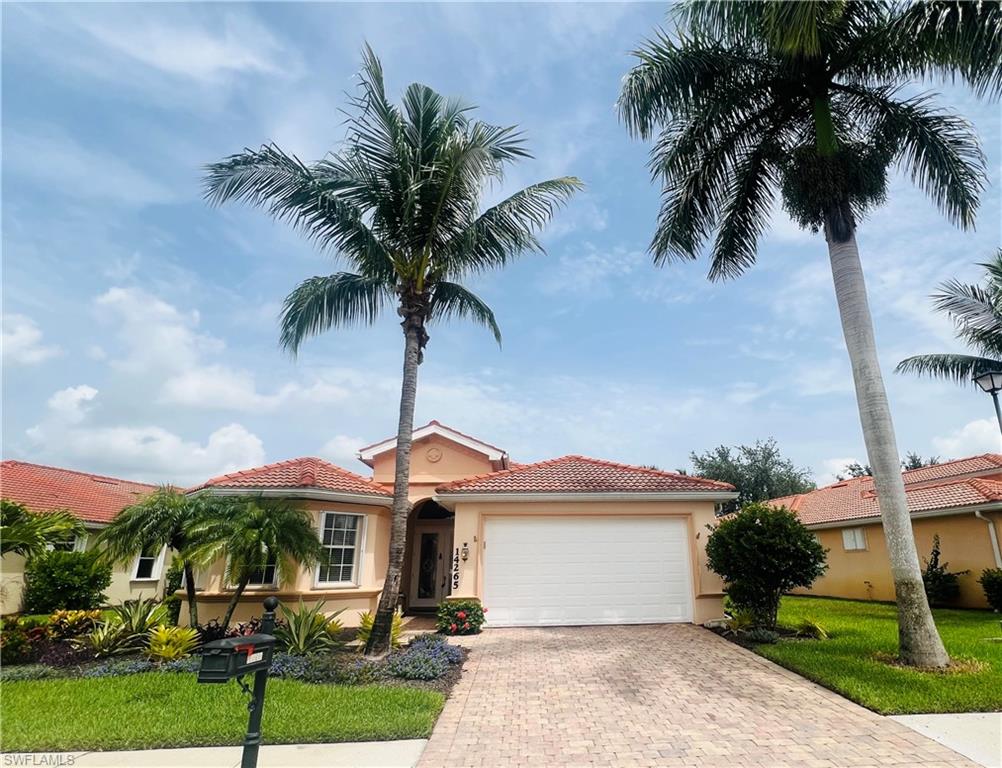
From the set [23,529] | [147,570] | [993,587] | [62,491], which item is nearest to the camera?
[23,529]

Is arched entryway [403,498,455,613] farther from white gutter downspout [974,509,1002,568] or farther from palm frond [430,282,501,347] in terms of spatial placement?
white gutter downspout [974,509,1002,568]

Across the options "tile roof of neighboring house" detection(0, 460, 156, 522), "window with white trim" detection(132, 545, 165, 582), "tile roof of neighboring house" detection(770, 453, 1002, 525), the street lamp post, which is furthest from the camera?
"window with white trim" detection(132, 545, 165, 582)

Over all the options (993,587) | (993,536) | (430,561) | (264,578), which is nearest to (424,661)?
(264,578)

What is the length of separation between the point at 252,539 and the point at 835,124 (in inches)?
560

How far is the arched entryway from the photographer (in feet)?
59.4

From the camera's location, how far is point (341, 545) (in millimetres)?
13148

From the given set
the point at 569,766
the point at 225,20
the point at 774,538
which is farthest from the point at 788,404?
the point at 225,20

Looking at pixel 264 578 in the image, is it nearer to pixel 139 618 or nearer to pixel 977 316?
pixel 139 618

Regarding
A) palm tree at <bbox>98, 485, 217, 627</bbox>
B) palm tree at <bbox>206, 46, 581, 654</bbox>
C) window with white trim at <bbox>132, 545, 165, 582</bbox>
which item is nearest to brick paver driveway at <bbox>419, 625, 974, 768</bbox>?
palm tree at <bbox>206, 46, 581, 654</bbox>

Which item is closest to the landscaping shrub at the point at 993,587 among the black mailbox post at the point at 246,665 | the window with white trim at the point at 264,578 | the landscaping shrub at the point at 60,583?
the black mailbox post at the point at 246,665

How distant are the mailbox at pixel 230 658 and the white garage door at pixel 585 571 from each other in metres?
9.58

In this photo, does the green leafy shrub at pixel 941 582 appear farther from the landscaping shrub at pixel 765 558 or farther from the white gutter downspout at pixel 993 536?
the landscaping shrub at pixel 765 558

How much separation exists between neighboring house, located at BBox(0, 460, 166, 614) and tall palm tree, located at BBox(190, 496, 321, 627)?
8200 mm

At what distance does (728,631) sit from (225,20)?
15709mm
